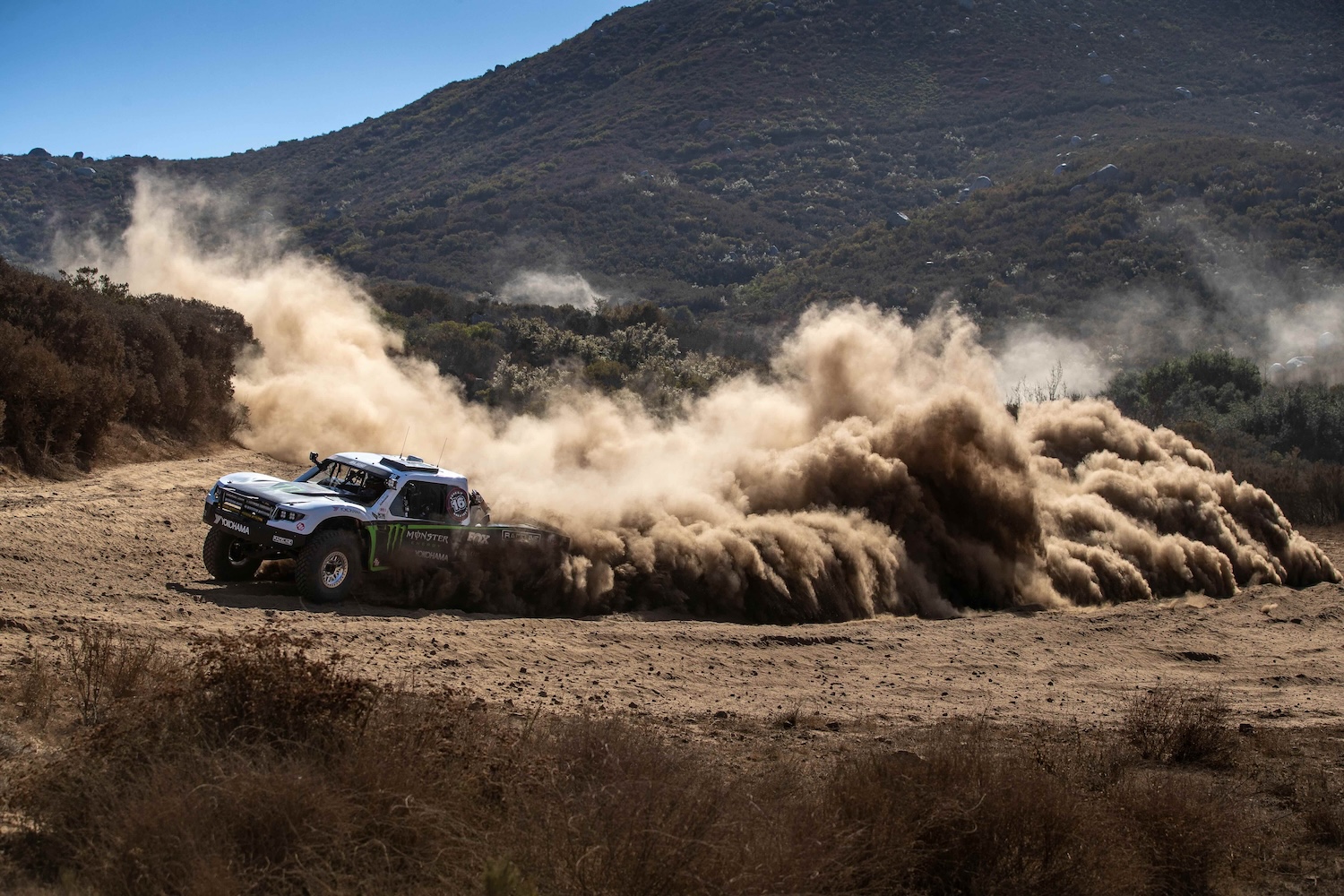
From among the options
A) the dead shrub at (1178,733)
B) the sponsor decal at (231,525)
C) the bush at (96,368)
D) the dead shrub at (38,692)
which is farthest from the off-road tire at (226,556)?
the dead shrub at (1178,733)

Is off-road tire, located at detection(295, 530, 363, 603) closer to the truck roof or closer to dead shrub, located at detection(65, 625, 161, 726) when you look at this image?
the truck roof

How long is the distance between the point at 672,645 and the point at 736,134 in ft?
367

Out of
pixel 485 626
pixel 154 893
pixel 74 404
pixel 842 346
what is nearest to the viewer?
pixel 154 893

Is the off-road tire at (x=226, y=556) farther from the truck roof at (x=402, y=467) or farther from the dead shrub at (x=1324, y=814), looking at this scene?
the dead shrub at (x=1324, y=814)

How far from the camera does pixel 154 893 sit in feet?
22.6

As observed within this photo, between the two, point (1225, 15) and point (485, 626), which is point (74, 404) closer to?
point (485, 626)

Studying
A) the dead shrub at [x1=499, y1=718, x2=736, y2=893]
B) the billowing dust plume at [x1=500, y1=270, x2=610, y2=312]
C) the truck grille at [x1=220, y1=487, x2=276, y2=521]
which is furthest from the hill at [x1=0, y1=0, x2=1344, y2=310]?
the dead shrub at [x1=499, y1=718, x2=736, y2=893]

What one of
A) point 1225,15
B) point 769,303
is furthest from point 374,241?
point 1225,15

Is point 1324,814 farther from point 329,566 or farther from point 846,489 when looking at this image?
point 846,489

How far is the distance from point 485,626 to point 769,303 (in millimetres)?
71981

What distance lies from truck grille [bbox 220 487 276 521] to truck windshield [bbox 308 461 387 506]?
54.7 inches

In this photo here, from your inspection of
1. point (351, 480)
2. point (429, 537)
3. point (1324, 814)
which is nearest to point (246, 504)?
point (351, 480)

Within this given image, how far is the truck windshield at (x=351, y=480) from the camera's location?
16.6 metres

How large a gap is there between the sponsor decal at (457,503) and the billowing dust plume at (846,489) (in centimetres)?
115
